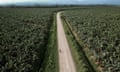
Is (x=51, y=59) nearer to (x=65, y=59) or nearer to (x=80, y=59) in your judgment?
(x=65, y=59)

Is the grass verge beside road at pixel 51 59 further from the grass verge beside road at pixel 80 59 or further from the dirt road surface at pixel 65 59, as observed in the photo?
the grass verge beside road at pixel 80 59

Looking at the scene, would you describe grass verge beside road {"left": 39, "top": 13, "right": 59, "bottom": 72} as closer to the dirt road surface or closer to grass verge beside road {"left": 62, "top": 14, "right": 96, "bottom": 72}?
the dirt road surface

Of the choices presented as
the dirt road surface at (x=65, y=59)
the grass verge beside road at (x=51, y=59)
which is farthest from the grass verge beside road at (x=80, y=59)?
the grass verge beside road at (x=51, y=59)

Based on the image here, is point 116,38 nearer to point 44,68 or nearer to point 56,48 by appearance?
point 56,48

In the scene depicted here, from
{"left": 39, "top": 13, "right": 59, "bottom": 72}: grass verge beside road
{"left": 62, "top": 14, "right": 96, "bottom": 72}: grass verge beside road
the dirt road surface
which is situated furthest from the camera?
{"left": 39, "top": 13, "right": 59, "bottom": 72}: grass verge beside road

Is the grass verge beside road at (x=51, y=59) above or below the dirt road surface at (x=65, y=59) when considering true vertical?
below

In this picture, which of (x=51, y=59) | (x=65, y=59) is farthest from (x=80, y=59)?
(x=51, y=59)

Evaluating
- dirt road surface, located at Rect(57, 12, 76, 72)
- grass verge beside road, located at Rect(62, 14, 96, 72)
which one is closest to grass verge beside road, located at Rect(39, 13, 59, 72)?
dirt road surface, located at Rect(57, 12, 76, 72)

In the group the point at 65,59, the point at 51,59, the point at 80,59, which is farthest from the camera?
the point at 51,59

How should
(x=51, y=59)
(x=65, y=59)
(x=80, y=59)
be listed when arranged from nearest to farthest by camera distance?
(x=80, y=59) < (x=65, y=59) < (x=51, y=59)

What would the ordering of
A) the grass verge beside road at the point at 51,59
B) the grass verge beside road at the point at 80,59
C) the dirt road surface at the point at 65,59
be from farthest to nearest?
the grass verge beside road at the point at 51,59 → the dirt road surface at the point at 65,59 → the grass verge beside road at the point at 80,59

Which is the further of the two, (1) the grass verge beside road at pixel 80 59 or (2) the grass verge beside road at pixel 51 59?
(2) the grass verge beside road at pixel 51 59
